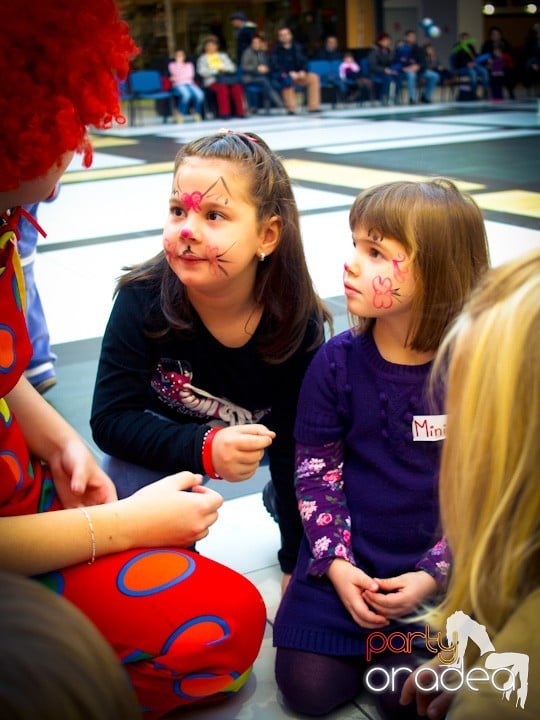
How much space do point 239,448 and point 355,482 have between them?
0.22 metres

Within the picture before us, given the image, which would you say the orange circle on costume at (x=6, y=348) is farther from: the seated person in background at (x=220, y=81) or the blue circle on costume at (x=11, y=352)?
the seated person in background at (x=220, y=81)

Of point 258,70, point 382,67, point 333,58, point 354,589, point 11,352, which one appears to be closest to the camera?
point 11,352

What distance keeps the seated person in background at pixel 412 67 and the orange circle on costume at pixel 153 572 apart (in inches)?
662

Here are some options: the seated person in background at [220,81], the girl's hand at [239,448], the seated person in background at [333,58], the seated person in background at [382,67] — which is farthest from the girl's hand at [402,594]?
the seated person in background at [333,58]

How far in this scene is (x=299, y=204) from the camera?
562cm

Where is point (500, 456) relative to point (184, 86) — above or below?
below

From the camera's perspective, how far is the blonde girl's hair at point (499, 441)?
31.3 inches

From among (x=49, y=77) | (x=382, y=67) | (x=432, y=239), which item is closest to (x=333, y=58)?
(x=382, y=67)

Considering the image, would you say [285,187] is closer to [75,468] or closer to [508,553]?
[75,468]

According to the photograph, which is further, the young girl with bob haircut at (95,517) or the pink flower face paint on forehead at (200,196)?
the pink flower face paint on forehead at (200,196)

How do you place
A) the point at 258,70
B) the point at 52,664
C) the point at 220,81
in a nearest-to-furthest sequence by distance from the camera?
the point at 52,664 → the point at 220,81 → the point at 258,70

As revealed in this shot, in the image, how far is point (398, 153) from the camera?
25.9ft

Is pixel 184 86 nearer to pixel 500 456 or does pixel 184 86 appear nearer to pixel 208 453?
pixel 208 453

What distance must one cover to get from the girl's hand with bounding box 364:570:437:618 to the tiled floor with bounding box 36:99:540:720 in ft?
0.54
